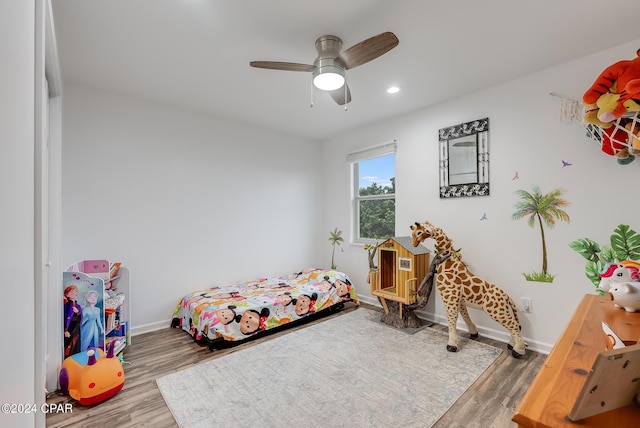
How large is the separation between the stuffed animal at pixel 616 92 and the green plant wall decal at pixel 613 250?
85cm

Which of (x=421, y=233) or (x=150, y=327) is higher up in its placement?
(x=421, y=233)

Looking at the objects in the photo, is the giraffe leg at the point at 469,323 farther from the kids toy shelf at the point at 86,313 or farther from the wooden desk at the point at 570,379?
the kids toy shelf at the point at 86,313

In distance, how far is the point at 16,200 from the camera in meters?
0.60

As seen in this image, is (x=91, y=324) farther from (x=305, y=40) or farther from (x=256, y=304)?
(x=305, y=40)

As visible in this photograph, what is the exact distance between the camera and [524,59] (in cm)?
231

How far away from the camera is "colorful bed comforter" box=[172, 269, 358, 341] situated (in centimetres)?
266

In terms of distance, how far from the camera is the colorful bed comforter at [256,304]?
2660mm

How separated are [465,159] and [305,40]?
2.02m

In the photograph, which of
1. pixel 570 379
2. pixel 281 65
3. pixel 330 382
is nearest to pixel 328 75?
pixel 281 65

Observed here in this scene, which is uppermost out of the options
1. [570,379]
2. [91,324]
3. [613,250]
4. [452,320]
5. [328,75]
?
[328,75]

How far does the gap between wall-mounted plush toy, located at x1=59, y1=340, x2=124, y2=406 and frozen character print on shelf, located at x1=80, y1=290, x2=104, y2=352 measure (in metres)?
0.16

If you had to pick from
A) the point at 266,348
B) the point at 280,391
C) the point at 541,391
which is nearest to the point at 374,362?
the point at 280,391

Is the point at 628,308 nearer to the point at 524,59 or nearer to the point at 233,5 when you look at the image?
the point at 524,59

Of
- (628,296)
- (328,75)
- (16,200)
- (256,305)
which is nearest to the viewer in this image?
(16,200)
